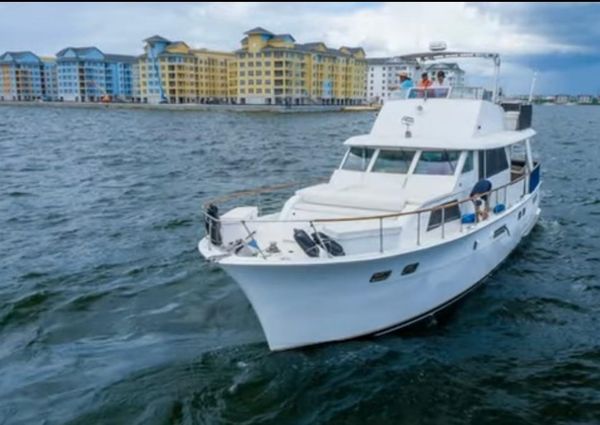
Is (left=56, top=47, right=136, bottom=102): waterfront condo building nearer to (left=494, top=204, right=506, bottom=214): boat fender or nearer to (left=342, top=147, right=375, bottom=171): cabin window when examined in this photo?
(left=342, top=147, right=375, bottom=171): cabin window

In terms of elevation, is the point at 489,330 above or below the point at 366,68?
below

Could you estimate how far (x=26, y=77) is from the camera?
17075 cm

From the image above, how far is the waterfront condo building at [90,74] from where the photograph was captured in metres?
159

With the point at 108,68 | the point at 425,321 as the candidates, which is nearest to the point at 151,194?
the point at 425,321

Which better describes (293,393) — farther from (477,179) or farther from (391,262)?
(477,179)

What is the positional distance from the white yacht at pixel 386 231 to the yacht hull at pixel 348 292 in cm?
2

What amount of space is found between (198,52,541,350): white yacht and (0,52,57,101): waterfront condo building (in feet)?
595

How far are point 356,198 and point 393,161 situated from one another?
6.91 ft

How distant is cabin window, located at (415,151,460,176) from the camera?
456 inches

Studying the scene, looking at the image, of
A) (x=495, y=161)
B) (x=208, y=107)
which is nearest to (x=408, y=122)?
(x=495, y=161)

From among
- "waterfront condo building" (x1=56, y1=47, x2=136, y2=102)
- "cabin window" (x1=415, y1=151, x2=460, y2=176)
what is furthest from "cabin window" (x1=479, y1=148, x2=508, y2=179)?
"waterfront condo building" (x1=56, y1=47, x2=136, y2=102)

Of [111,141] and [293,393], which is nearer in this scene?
[293,393]

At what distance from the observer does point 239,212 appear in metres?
10.2

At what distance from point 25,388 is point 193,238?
835 centimetres
